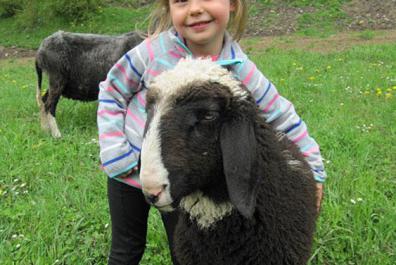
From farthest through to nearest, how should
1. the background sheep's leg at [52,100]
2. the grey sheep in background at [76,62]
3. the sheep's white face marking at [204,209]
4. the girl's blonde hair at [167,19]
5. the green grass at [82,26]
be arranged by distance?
the green grass at [82,26] → the grey sheep in background at [76,62] → the background sheep's leg at [52,100] → the girl's blonde hair at [167,19] → the sheep's white face marking at [204,209]

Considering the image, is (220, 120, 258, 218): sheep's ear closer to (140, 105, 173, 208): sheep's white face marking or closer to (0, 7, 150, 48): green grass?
(140, 105, 173, 208): sheep's white face marking

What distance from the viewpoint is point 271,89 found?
2.15 meters

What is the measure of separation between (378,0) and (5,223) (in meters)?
16.6

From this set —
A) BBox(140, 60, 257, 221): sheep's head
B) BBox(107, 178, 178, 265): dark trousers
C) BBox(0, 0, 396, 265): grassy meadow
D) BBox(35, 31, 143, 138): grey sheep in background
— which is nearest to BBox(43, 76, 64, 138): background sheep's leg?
BBox(35, 31, 143, 138): grey sheep in background

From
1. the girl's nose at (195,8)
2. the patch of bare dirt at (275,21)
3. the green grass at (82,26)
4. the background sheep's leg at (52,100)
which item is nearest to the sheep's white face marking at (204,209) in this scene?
the girl's nose at (195,8)

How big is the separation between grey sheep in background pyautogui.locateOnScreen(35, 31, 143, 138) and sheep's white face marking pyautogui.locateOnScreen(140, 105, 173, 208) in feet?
17.3

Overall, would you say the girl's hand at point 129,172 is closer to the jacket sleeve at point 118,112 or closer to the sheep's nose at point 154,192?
the jacket sleeve at point 118,112

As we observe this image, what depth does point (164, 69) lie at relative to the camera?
207 cm

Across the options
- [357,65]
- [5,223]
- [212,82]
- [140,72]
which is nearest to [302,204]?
[212,82]

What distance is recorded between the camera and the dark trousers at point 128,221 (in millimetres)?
2385

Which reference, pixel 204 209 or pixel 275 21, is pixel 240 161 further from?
pixel 275 21

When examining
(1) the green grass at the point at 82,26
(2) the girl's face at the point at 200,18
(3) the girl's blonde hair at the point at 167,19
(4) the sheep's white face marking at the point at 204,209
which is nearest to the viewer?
(4) the sheep's white face marking at the point at 204,209

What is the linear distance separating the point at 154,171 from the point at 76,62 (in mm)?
5602

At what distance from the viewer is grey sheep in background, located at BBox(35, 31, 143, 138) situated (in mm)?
6559
